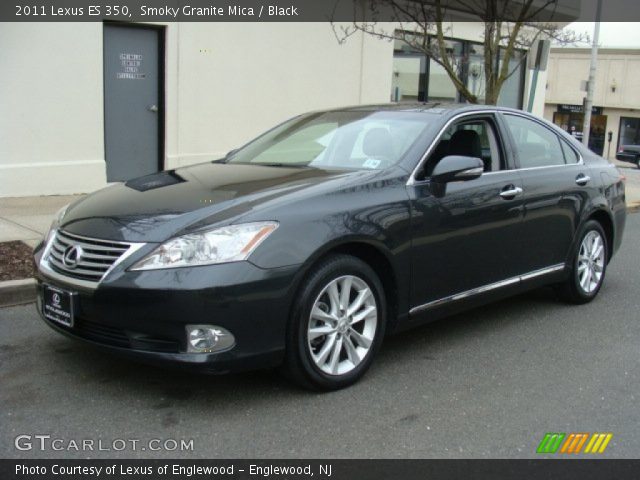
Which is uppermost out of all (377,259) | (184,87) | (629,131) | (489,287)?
(184,87)

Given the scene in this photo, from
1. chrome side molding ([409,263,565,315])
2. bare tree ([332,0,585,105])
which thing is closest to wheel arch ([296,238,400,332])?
chrome side molding ([409,263,565,315])

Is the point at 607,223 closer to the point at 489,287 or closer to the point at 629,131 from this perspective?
the point at 489,287

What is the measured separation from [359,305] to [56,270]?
1675 mm

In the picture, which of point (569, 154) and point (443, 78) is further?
point (443, 78)

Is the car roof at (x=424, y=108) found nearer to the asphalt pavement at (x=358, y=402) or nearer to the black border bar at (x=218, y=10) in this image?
the asphalt pavement at (x=358, y=402)

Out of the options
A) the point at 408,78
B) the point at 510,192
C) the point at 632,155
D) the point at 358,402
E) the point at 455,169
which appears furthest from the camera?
the point at 632,155

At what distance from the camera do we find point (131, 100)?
10562 mm

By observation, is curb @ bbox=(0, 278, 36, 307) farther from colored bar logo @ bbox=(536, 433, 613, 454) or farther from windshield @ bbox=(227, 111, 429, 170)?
colored bar logo @ bbox=(536, 433, 613, 454)

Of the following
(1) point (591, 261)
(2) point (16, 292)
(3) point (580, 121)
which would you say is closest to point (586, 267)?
(1) point (591, 261)

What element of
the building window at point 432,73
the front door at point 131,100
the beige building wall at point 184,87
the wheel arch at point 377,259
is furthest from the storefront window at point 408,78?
the wheel arch at point 377,259

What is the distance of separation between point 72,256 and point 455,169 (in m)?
2.28

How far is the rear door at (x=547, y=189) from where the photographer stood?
17.5 ft
